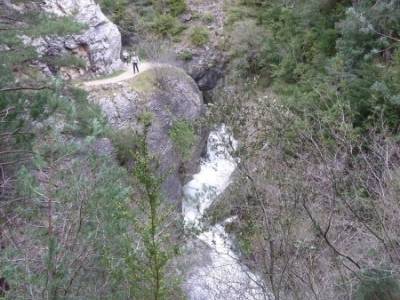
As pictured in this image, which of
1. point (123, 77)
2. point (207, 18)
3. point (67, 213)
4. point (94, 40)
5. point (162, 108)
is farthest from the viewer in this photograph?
point (207, 18)

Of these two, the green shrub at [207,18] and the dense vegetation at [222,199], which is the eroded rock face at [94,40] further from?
the green shrub at [207,18]

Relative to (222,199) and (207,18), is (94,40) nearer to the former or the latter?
(207,18)

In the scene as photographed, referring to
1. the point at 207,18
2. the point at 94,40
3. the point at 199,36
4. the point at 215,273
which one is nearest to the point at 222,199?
the point at 215,273

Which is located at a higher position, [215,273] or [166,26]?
[215,273]

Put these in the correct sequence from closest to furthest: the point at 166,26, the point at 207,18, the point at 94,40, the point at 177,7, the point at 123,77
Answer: the point at 123,77 → the point at 94,40 → the point at 166,26 → the point at 207,18 → the point at 177,7

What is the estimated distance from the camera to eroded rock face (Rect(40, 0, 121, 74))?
57.8 feet

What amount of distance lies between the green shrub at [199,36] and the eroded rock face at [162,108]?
5.20 metres

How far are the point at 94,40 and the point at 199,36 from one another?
6732mm

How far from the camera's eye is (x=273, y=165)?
7875 millimetres

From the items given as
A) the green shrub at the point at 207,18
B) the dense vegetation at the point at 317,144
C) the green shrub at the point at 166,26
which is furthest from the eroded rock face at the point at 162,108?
the green shrub at the point at 207,18

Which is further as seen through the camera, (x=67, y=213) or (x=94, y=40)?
(x=94, y=40)

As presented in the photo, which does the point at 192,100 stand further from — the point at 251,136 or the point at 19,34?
the point at 251,136

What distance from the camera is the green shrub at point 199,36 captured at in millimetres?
23062

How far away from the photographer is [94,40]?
59.9ft
